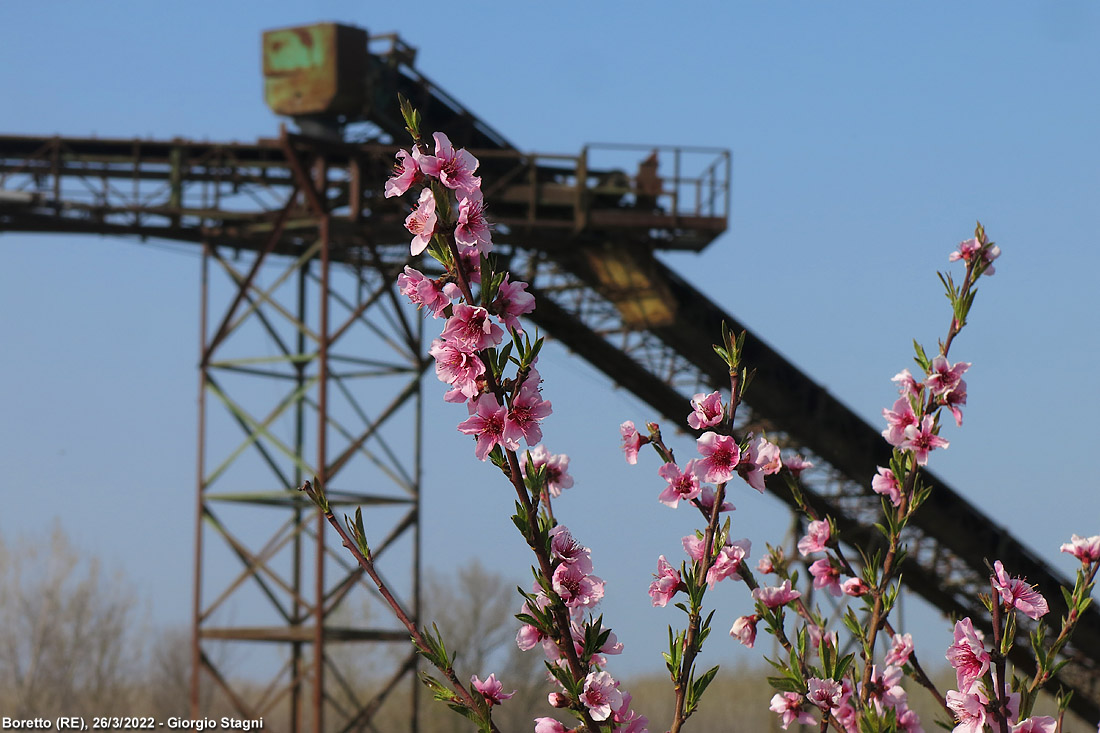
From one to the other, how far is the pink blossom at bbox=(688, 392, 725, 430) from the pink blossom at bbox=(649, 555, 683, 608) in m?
0.36

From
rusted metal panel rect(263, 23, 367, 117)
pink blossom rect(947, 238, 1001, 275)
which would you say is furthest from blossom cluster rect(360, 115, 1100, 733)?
rusted metal panel rect(263, 23, 367, 117)

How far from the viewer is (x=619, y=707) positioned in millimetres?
3000

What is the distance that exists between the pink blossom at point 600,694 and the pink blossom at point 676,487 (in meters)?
0.63

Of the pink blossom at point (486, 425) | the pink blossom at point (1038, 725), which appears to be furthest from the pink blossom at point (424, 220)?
the pink blossom at point (1038, 725)

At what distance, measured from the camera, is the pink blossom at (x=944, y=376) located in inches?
166

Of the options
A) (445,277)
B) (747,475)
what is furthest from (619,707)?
(445,277)

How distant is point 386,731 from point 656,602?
149 ft

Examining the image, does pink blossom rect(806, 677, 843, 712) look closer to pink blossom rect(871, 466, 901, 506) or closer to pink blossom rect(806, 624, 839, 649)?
pink blossom rect(806, 624, 839, 649)

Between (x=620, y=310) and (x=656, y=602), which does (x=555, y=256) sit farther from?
(x=656, y=602)

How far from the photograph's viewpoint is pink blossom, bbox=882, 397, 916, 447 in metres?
4.20

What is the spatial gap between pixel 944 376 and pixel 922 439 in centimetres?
22

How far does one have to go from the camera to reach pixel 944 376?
167 inches

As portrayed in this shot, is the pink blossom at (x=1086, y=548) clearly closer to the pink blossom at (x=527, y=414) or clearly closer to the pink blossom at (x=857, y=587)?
the pink blossom at (x=857, y=587)

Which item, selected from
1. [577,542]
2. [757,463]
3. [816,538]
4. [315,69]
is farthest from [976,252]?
[315,69]
